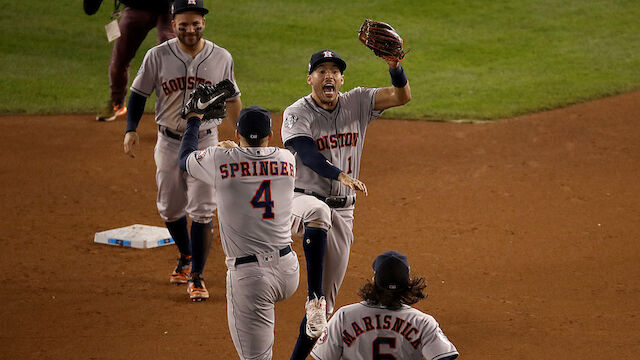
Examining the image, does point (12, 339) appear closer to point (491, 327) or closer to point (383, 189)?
point (491, 327)

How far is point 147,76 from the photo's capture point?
705 centimetres

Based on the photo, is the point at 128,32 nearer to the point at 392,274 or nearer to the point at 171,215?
the point at 171,215

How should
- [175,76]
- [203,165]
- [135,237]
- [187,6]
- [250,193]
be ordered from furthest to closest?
[135,237] → [175,76] → [187,6] → [203,165] → [250,193]

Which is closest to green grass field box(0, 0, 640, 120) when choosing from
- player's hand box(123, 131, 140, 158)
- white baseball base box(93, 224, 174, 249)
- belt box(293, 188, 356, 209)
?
white baseball base box(93, 224, 174, 249)

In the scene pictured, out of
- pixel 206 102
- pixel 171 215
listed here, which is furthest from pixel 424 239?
pixel 206 102

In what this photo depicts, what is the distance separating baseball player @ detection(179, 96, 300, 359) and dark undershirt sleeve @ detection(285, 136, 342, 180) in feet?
1.15

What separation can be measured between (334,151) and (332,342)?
5.88 ft

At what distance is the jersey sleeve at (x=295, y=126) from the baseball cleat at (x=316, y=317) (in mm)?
1008

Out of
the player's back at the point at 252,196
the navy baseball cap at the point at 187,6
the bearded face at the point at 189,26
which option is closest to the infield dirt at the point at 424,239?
the player's back at the point at 252,196

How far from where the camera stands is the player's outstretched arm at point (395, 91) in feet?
18.6

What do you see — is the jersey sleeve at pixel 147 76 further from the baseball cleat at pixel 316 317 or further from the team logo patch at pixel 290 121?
the baseball cleat at pixel 316 317

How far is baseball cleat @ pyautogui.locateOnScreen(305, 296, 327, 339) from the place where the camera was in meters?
5.21

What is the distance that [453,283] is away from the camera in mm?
7191

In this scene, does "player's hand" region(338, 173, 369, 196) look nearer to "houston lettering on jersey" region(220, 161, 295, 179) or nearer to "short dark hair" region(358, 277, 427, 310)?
"houston lettering on jersey" region(220, 161, 295, 179)
